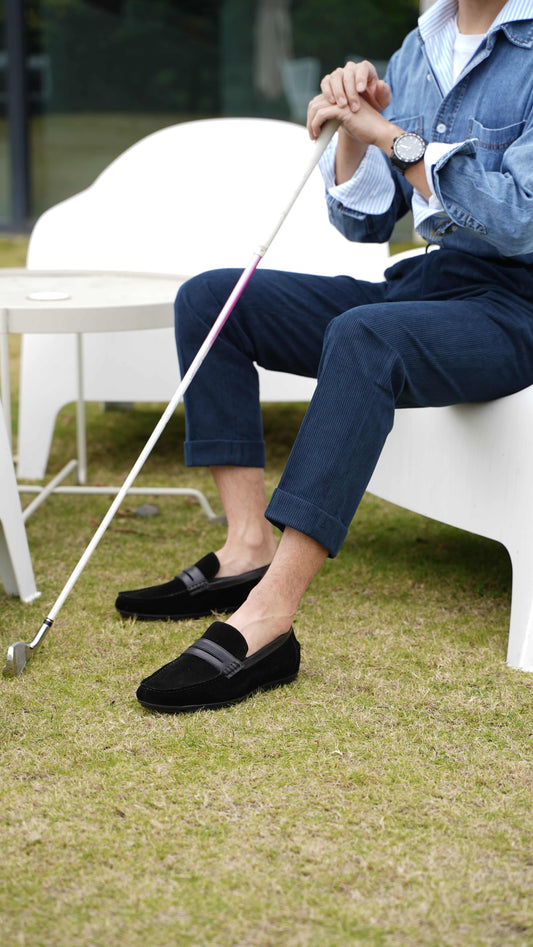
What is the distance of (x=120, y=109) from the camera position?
6383mm

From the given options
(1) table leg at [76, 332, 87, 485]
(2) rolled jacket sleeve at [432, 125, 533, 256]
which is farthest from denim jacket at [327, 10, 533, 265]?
(1) table leg at [76, 332, 87, 485]

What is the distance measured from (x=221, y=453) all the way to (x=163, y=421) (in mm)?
174

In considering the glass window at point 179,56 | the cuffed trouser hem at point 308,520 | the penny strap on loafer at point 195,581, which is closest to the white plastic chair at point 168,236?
the penny strap on loafer at point 195,581

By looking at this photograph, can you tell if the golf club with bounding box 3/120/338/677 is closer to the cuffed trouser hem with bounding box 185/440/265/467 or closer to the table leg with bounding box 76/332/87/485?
the cuffed trouser hem with bounding box 185/440/265/467

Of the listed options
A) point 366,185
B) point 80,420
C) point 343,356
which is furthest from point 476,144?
point 80,420

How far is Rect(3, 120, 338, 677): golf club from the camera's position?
1684mm

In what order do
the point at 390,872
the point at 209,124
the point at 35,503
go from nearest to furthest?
the point at 390,872 → the point at 35,503 → the point at 209,124

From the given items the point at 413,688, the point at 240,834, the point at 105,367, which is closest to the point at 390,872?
the point at 240,834

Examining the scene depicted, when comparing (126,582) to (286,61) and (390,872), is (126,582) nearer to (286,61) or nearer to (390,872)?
(390,872)

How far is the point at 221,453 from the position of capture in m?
1.91

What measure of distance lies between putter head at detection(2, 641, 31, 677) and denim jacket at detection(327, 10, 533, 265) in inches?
35.5

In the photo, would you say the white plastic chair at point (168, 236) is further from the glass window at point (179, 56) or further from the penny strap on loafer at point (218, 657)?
the glass window at point (179, 56)

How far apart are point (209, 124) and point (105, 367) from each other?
89 cm

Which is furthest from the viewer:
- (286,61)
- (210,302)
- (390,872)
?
(286,61)
